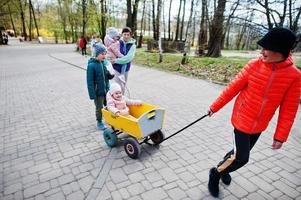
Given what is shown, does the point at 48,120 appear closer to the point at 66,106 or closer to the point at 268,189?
the point at 66,106

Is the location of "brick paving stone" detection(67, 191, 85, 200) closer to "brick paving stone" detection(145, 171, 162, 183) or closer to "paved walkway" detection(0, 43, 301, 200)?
"paved walkway" detection(0, 43, 301, 200)

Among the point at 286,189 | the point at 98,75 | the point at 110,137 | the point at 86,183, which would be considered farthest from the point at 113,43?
the point at 286,189

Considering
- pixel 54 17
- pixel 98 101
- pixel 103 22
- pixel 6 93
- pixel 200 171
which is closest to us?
pixel 200 171

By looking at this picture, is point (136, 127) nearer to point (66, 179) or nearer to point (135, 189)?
point (135, 189)

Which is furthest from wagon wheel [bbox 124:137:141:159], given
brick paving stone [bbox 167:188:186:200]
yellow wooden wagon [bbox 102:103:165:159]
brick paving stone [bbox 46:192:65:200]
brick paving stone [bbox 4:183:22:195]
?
brick paving stone [bbox 4:183:22:195]

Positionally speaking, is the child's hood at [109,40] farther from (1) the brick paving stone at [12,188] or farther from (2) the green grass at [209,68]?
(2) the green grass at [209,68]

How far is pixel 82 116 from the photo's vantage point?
5.47 metres

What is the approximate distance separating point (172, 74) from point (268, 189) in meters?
7.98

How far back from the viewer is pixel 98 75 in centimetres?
424

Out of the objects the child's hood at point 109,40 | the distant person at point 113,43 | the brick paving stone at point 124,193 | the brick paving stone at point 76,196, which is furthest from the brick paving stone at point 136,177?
the child's hood at point 109,40

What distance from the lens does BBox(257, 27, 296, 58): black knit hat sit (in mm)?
1967

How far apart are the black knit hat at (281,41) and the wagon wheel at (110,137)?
2.70 meters

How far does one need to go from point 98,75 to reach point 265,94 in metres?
2.92

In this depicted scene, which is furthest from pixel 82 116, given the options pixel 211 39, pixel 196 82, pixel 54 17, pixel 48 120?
pixel 54 17
